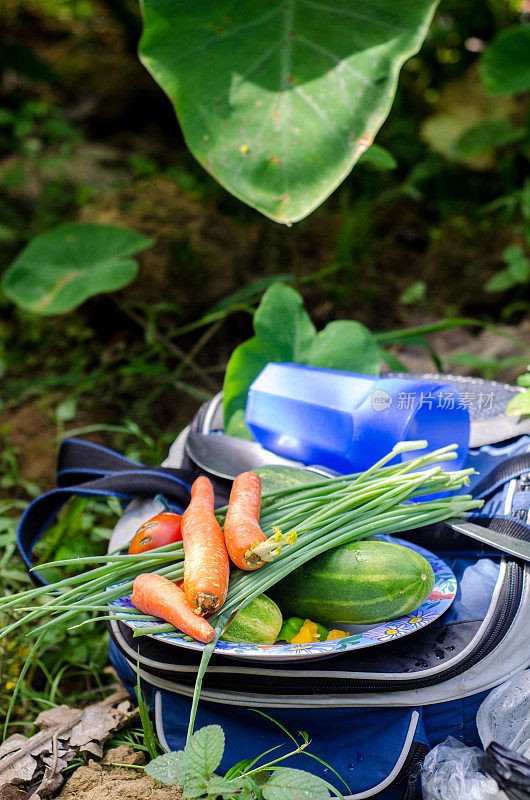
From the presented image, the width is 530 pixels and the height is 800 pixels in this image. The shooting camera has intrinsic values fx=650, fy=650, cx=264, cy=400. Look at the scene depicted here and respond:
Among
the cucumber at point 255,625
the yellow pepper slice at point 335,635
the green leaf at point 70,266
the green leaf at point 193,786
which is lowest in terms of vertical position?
the green leaf at point 70,266

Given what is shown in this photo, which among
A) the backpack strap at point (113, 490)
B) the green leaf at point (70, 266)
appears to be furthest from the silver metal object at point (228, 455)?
the green leaf at point (70, 266)

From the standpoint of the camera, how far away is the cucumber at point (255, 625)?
0.98 meters

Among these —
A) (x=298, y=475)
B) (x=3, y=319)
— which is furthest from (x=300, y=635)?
(x=3, y=319)

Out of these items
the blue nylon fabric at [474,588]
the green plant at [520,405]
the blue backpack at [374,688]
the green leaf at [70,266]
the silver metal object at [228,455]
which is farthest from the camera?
the green leaf at [70,266]

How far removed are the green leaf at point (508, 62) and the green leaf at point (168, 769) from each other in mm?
2614

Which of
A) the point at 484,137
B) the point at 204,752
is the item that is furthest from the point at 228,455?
the point at 484,137

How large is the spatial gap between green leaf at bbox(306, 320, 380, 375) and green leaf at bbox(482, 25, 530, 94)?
5.21 ft

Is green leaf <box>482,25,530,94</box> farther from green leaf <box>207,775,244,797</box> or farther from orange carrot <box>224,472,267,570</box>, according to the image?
green leaf <box>207,775,244,797</box>

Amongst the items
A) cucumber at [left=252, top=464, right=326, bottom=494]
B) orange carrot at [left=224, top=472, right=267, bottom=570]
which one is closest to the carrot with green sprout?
orange carrot at [left=224, top=472, right=267, bottom=570]

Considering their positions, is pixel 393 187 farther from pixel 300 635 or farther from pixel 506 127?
pixel 300 635

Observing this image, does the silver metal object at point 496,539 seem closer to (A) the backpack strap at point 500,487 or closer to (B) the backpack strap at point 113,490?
(A) the backpack strap at point 500,487

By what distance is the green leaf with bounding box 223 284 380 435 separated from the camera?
1.58m

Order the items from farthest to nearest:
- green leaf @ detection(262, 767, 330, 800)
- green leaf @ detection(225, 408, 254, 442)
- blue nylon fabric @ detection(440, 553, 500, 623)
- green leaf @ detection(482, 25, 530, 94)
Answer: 1. green leaf @ detection(482, 25, 530, 94)
2. green leaf @ detection(225, 408, 254, 442)
3. blue nylon fabric @ detection(440, 553, 500, 623)
4. green leaf @ detection(262, 767, 330, 800)

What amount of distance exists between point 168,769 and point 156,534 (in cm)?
37
